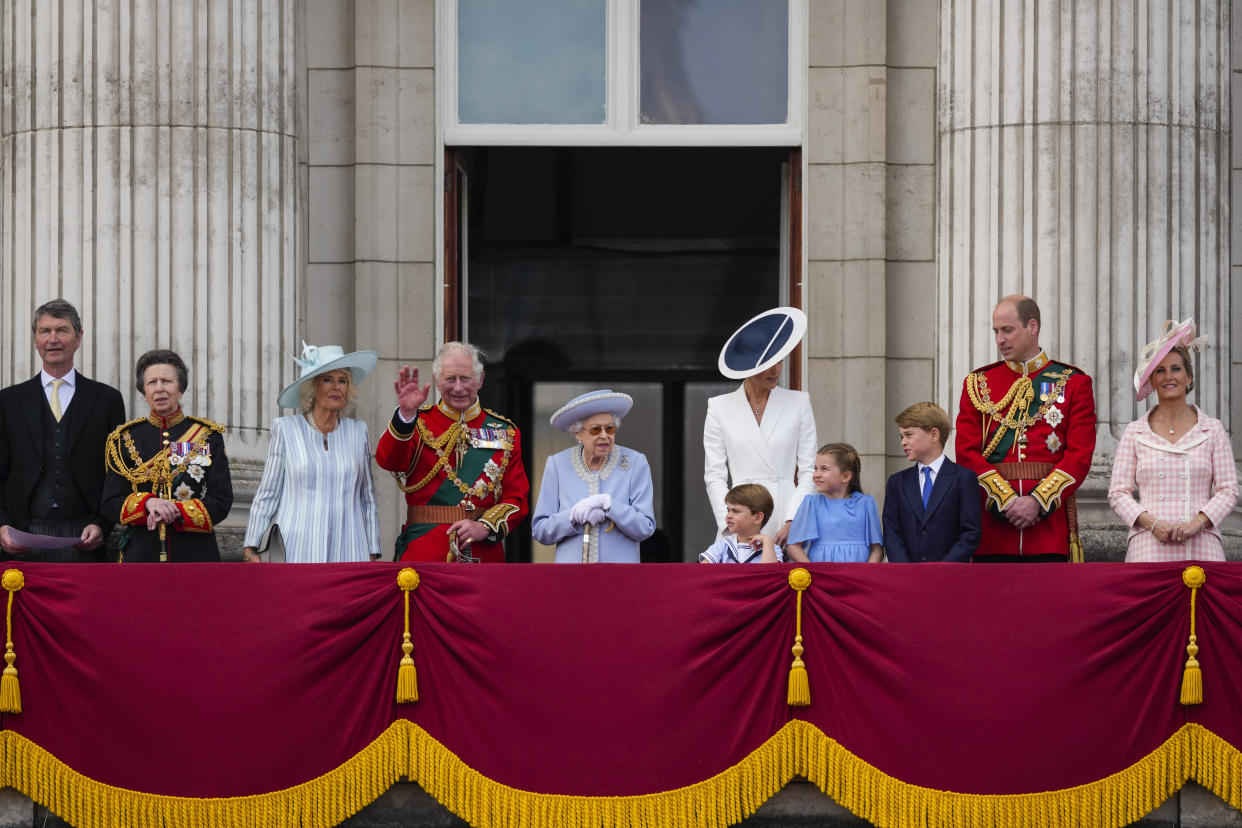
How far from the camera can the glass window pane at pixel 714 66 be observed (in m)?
11.7

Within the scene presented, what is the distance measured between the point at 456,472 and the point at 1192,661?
3445 millimetres

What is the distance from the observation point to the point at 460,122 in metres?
11.7

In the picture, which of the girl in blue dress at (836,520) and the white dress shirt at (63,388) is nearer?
the girl in blue dress at (836,520)

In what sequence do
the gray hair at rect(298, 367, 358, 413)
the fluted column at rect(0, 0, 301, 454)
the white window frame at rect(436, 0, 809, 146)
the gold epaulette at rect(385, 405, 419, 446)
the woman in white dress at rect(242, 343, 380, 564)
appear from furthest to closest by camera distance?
the white window frame at rect(436, 0, 809, 146)
the fluted column at rect(0, 0, 301, 454)
the gray hair at rect(298, 367, 358, 413)
the woman in white dress at rect(242, 343, 380, 564)
the gold epaulette at rect(385, 405, 419, 446)

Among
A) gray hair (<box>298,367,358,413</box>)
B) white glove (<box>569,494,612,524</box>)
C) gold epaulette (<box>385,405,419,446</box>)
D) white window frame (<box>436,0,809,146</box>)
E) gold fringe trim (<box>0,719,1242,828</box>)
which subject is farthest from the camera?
white window frame (<box>436,0,809,146</box>)

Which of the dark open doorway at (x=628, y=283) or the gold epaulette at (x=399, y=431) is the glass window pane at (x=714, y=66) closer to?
the dark open doorway at (x=628, y=283)

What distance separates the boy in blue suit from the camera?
859 centimetres

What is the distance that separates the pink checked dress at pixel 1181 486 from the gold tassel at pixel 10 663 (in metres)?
4.96

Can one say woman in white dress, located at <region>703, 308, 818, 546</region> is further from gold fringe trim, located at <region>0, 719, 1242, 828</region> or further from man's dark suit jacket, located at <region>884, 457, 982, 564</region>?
gold fringe trim, located at <region>0, 719, 1242, 828</region>

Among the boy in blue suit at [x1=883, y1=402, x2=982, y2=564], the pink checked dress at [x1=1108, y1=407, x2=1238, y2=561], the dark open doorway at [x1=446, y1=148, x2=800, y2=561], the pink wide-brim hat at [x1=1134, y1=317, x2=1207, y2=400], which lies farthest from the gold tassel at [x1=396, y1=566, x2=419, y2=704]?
the dark open doorway at [x1=446, y1=148, x2=800, y2=561]

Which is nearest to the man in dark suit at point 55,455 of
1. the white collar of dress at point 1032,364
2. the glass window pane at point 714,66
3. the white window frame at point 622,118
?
the white window frame at point 622,118

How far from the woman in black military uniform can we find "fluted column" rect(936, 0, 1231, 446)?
4600mm

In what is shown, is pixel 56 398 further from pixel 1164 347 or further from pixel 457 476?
pixel 1164 347

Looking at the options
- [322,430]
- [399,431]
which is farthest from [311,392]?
[399,431]
